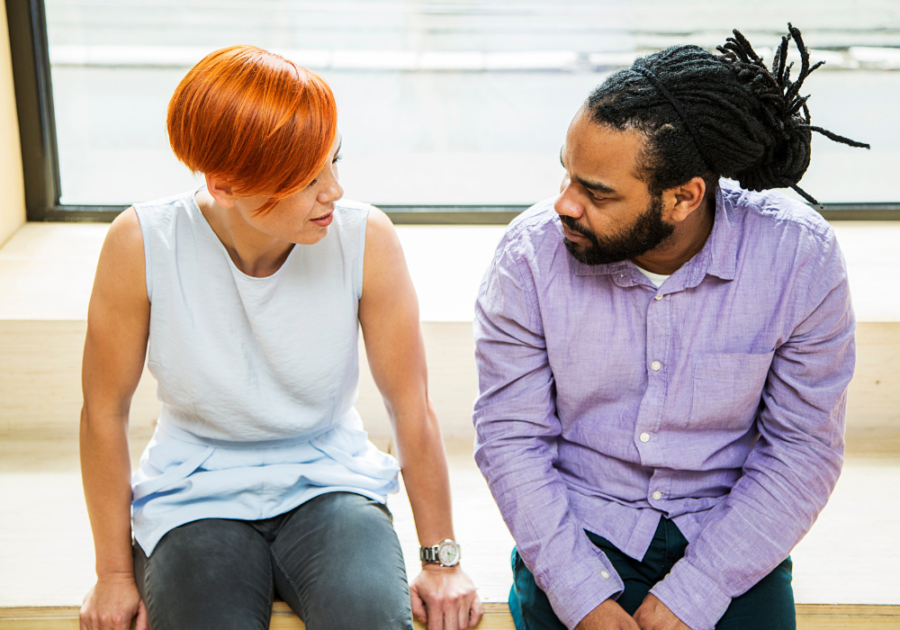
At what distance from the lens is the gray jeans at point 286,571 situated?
47.0 inches

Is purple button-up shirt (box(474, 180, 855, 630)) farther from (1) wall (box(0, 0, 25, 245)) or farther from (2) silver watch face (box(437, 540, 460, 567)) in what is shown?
(1) wall (box(0, 0, 25, 245))

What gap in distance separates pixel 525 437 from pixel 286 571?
0.43m

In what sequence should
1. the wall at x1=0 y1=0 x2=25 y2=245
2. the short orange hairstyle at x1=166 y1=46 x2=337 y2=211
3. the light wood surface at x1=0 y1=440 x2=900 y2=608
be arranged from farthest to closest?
the wall at x1=0 y1=0 x2=25 y2=245, the light wood surface at x1=0 y1=440 x2=900 y2=608, the short orange hairstyle at x1=166 y1=46 x2=337 y2=211

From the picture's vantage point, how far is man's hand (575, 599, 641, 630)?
1.22 meters

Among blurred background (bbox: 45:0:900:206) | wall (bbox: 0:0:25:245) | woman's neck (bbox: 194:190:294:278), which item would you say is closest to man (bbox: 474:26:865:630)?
woman's neck (bbox: 194:190:294:278)

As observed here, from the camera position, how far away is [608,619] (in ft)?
4.02

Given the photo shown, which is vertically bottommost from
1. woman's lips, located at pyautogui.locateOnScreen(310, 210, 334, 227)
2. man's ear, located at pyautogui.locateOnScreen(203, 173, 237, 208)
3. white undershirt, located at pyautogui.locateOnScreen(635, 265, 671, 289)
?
white undershirt, located at pyautogui.locateOnScreen(635, 265, 671, 289)

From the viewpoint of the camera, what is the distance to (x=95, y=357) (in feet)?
4.26

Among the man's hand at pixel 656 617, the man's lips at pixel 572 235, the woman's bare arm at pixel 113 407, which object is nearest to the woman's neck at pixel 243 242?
the woman's bare arm at pixel 113 407

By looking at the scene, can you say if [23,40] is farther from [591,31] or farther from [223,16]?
[591,31]

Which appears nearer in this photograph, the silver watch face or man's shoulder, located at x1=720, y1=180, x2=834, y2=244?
man's shoulder, located at x1=720, y1=180, x2=834, y2=244

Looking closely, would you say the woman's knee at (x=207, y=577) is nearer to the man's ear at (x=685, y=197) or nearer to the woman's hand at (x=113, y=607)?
the woman's hand at (x=113, y=607)

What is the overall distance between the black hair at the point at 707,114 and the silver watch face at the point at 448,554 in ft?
2.21

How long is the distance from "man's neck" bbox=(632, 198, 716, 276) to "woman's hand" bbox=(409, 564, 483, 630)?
609 millimetres
